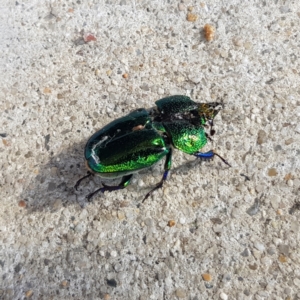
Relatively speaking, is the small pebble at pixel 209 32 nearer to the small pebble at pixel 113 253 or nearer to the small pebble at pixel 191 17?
the small pebble at pixel 191 17

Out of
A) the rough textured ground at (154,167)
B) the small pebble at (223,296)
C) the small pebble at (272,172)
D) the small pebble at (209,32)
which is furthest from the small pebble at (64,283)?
the small pebble at (209,32)

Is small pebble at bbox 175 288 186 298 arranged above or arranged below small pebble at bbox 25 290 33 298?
above

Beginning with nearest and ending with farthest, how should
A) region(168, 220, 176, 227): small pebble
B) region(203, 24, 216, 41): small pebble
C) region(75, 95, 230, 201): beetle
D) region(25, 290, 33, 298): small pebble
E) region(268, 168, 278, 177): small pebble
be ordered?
region(75, 95, 230, 201): beetle → region(25, 290, 33, 298): small pebble → region(168, 220, 176, 227): small pebble → region(268, 168, 278, 177): small pebble → region(203, 24, 216, 41): small pebble

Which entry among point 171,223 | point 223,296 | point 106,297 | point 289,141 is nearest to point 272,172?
point 289,141

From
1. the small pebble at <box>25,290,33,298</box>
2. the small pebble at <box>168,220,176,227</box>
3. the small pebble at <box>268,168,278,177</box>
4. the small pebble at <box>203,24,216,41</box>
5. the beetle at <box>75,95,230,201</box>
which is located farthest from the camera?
the small pebble at <box>203,24,216,41</box>

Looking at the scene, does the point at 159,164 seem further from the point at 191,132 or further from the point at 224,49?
the point at 224,49

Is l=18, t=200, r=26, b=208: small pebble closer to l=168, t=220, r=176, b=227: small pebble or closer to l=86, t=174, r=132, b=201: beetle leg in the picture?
l=86, t=174, r=132, b=201: beetle leg

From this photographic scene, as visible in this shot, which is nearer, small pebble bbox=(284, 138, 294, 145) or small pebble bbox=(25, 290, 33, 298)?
small pebble bbox=(25, 290, 33, 298)

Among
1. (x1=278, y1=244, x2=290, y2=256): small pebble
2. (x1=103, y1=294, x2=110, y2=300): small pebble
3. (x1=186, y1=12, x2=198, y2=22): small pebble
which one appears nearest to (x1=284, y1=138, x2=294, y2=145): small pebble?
(x1=278, y1=244, x2=290, y2=256): small pebble
